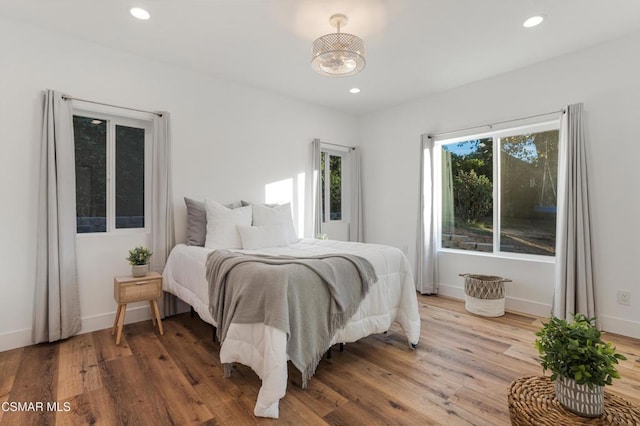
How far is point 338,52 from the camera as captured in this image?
227 centimetres

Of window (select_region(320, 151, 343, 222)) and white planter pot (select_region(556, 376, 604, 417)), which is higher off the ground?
window (select_region(320, 151, 343, 222))

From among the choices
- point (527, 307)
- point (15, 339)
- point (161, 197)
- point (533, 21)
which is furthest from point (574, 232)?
point (15, 339)

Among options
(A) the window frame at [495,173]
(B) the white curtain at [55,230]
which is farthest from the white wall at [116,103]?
(A) the window frame at [495,173]

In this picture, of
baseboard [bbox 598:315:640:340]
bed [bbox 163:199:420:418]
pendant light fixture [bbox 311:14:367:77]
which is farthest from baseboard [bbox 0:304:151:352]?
baseboard [bbox 598:315:640:340]

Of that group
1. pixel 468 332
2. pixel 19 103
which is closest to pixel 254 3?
pixel 19 103

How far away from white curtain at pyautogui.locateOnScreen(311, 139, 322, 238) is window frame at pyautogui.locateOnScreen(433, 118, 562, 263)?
5.10 ft

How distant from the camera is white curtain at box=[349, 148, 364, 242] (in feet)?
16.3

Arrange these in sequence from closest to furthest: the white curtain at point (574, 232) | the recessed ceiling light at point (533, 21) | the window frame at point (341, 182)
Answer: the recessed ceiling light at point (533, 21) → the white curtain at point (574, 232) → the window frame at point (341, 182)

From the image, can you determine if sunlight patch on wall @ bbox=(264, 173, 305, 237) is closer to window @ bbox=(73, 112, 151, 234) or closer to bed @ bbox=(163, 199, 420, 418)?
bed @ bbox=(163, 199, 420, 418)

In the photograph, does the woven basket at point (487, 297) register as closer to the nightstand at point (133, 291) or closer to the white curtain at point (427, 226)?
the white curtain at point (427, 226)

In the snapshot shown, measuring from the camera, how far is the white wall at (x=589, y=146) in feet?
9.27

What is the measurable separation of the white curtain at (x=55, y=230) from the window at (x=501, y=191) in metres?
4.09

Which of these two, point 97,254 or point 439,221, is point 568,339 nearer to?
point 439,221

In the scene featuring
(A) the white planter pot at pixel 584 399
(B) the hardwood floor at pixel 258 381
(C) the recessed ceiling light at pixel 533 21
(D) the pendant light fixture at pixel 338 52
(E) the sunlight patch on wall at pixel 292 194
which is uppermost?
(C) the recessed ceiling light at pixel 533 21
